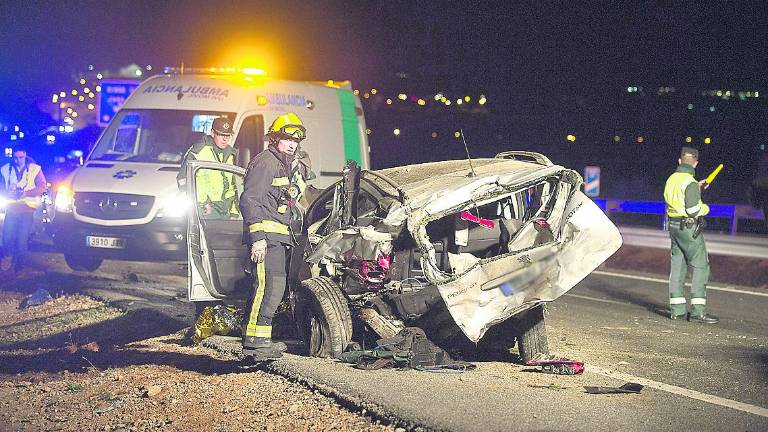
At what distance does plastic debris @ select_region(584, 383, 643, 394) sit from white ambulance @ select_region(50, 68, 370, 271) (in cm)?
670

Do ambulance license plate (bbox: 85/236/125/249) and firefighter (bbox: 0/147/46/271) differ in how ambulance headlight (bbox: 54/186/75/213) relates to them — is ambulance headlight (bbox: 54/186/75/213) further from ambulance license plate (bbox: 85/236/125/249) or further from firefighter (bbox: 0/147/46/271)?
firefighter (bbox: 0/147/46/271)

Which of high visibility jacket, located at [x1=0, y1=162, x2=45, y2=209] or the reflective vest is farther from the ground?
the reflective vest

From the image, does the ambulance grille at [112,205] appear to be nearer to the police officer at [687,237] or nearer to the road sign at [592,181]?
the police officer at [687,237]

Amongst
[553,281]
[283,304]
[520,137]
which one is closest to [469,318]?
[553,281]

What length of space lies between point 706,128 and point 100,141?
3975 centimetres

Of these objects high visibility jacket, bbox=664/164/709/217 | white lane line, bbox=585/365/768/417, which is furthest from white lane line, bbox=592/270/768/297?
white lane line, bbox=585/365/768/417

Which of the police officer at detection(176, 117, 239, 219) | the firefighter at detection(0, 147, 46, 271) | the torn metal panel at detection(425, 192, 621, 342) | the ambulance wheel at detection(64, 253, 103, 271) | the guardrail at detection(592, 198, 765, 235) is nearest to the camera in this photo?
the torn metal panel at detection(425, 192, 621, 342)

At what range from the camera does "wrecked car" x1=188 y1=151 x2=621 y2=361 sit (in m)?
6.24

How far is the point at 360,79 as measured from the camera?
2354 inches

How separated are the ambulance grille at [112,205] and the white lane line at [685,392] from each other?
6.53 metres

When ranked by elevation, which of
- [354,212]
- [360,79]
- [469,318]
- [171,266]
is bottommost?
[171,266]

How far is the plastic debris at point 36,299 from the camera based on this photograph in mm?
10242

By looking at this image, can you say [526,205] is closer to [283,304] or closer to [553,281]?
[553,281]

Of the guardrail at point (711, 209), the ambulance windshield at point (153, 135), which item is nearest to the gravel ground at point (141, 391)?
the ambulance windshield at point (153, 135)
